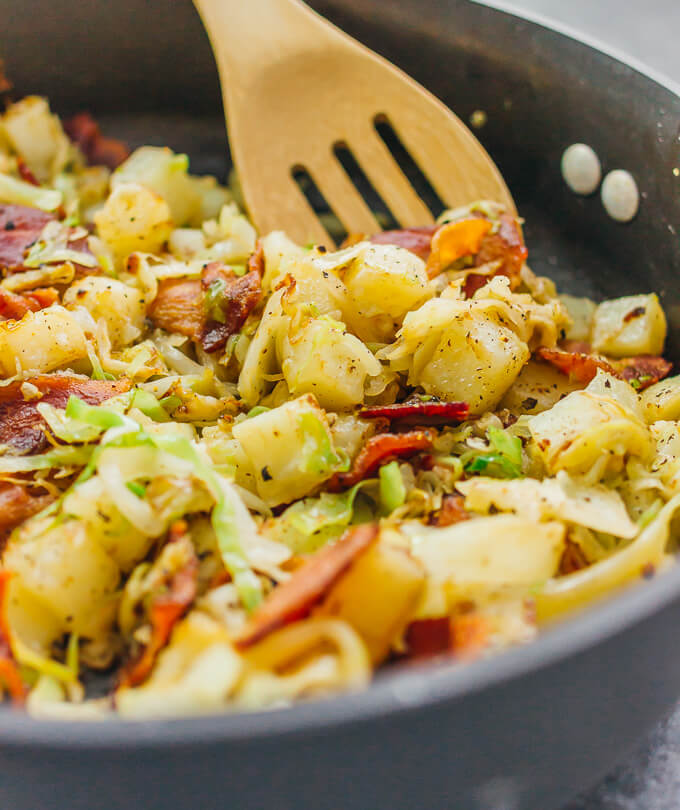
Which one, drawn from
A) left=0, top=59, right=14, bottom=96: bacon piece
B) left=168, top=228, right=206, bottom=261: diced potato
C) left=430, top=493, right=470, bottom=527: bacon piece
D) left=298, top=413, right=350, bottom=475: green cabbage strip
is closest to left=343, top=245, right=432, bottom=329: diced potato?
left=298, top=413, right=350, bottom=475: green cabbage strip

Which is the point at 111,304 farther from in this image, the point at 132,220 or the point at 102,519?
the point at 102,519

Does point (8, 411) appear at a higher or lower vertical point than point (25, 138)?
lower

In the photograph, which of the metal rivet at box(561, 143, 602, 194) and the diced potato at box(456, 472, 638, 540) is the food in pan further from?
the metal rivet at box(561, 143, 602, 194)

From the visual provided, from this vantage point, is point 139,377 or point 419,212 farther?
point 419,212

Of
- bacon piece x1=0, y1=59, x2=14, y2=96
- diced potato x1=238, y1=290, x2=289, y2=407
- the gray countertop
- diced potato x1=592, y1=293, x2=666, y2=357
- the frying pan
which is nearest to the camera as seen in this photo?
the frying pan

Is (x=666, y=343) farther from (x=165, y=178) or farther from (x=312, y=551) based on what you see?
(x=165, y=178)

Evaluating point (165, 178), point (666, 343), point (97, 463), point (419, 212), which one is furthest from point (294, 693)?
point (165, 178)
